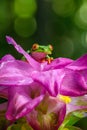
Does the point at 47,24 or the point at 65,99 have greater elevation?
the point at 65,99

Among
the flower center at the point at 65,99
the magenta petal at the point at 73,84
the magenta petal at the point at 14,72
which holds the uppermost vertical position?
the magenta petal at the point at 14,72

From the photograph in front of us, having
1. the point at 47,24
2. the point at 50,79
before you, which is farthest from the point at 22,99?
the point at 47,24

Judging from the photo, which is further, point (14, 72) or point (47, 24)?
point (47, 24)

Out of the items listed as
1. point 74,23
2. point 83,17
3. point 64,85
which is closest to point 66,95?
point 64,85

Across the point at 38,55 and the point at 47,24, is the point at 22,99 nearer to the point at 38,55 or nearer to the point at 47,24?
the point at 38,55

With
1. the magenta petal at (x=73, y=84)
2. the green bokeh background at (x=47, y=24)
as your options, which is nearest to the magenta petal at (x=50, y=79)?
the magenta petal at (x=73, y=84)

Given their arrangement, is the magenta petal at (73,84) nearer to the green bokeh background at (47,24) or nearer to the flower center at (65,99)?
the flower center at (65,99)

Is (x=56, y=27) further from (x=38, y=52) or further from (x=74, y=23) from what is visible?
(x=38, y=52)
